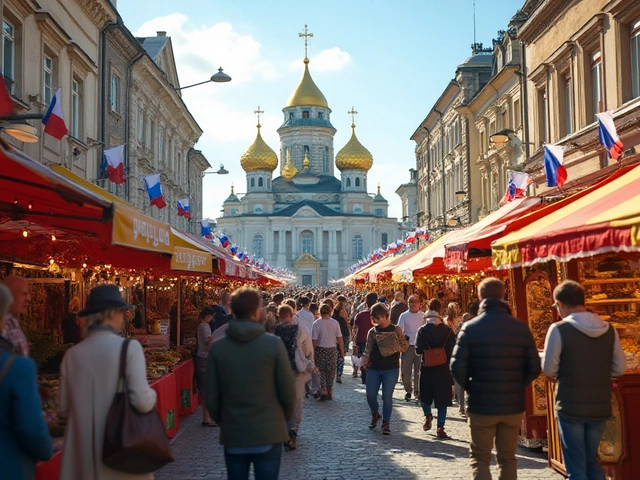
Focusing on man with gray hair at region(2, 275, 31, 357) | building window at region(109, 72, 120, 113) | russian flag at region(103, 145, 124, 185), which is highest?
building window at region(109, 72, 120, 113)

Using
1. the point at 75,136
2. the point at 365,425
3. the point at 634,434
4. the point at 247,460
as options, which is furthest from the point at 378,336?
the point at 75,136

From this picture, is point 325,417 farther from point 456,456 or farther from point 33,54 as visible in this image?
point 33,54

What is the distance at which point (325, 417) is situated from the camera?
13.2 meters

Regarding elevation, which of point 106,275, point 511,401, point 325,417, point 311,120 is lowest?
point 325,417

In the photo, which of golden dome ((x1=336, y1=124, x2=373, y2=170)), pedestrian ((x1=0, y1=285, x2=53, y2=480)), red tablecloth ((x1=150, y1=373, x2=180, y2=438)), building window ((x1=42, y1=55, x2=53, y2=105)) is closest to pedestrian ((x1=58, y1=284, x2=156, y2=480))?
pedestrian ((x1=0, y1=285, x2=53, y2=480))

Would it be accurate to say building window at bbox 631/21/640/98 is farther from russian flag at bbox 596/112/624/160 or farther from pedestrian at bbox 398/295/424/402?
pedestrian at bbox 398/295/424/402

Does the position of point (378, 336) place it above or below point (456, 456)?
above

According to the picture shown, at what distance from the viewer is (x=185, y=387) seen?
13039 mm

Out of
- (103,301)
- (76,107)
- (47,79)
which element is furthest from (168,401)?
(76,107)

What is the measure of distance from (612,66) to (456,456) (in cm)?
1047

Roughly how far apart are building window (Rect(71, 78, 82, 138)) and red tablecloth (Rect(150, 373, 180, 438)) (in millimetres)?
11430

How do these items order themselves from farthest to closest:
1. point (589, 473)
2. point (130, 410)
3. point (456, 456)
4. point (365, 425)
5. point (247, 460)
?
point (365, 425), point (456, 456), point (589, 473), point (247, 460), point (130, 410)

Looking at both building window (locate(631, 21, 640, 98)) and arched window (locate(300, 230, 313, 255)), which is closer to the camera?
building window (locate(631, 21, 640, 98))

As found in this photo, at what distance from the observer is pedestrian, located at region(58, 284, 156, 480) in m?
5.14
